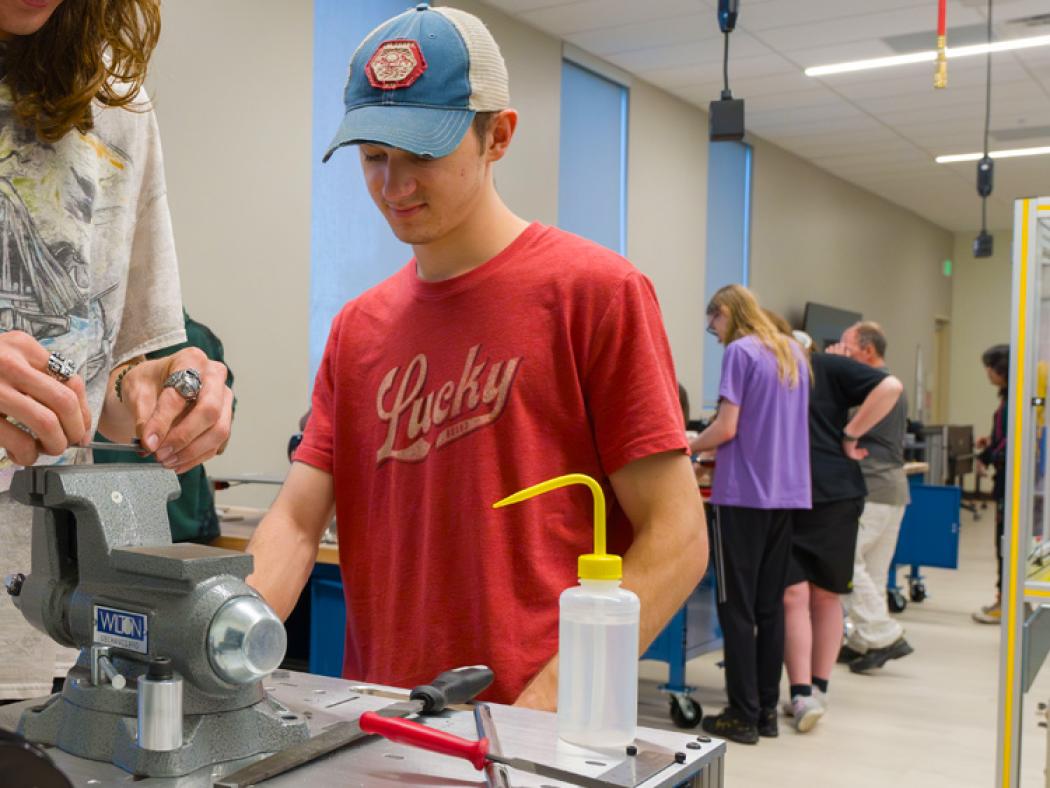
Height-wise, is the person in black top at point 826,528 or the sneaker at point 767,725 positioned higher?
the person in black top at point 826,528

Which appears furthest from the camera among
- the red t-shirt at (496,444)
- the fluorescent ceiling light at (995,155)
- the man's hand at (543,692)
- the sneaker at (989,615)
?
the fluorescent ceiling light at (995,155)

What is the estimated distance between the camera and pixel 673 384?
1.30m

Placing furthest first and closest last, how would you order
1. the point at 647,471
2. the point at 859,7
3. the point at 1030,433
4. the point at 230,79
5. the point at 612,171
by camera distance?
the point at 612,171 → the point at 859,7 → the point at 230,79 → the point at 1030,433 → the point at 647,471

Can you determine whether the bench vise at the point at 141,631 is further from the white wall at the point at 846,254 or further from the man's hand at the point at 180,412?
the white wall at the point at 846,254

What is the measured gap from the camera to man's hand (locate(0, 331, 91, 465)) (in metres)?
0.78

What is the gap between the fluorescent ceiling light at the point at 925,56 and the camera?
616 cm

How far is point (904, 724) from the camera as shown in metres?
4.16

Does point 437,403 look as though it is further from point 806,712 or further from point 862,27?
point 862,27

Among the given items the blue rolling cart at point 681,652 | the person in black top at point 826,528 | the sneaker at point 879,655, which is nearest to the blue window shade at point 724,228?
the sneaker at point 879,655

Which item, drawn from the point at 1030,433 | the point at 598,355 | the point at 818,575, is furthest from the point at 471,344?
the point at 818,575

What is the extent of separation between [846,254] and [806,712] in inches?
265

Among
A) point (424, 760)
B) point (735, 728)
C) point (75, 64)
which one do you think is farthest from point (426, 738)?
point (735, 728)

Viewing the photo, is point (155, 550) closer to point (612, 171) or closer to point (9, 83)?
point (9, 83)

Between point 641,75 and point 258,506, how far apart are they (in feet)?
12.7
